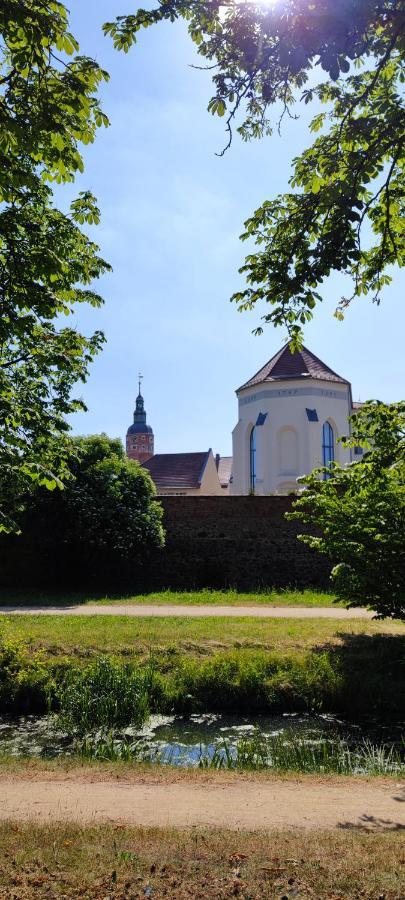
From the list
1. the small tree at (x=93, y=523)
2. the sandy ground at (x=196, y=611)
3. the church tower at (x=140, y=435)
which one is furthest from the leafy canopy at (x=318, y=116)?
the church tower at (x=140, y=435)

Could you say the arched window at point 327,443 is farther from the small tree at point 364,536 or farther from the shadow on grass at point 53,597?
the small tree at point 364,536

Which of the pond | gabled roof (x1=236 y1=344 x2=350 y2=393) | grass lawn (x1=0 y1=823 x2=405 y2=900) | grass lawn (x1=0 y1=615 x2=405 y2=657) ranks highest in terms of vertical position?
gabled roof (x1=236 y1=344 x2=350 y2=393)

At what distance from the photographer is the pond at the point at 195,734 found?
26.0 ft

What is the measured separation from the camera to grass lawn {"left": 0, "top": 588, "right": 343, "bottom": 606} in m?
→ 16.5

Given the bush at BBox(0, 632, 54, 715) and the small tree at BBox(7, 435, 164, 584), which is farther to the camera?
the small tree at BBox(7, 435, 164, 584)

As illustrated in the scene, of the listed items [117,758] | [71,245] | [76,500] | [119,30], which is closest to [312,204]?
[119,30]

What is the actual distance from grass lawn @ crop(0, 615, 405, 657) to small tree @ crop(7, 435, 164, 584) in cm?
541

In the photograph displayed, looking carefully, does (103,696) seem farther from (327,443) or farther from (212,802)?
(327,443)

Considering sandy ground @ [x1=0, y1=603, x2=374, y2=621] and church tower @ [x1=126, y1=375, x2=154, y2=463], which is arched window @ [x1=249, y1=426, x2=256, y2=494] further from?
church tower @ [x1=126, y1=375, x2=154, y2=463]

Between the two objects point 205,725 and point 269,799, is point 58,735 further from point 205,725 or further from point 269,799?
point 269,799

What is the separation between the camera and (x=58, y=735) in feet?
28.4

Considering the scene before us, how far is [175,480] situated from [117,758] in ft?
139

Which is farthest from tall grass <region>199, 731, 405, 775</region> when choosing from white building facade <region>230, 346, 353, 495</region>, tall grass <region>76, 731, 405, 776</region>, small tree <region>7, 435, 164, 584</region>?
white building facade <region>230, 346, 353, 495</region>

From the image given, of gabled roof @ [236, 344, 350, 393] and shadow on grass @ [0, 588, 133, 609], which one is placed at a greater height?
gabled roof @ [236, 344, 350, 393]
